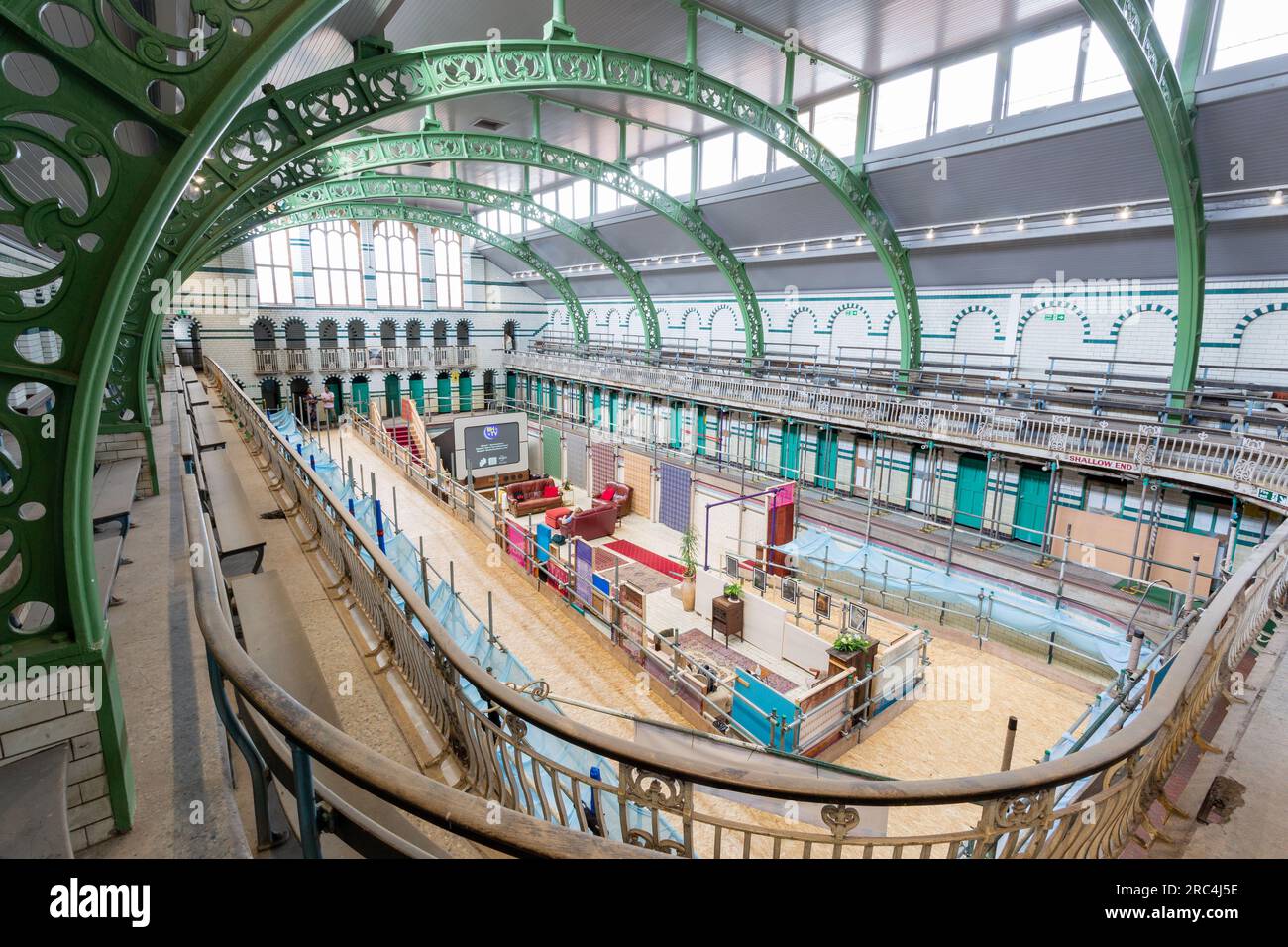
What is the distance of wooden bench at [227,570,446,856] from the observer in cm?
241

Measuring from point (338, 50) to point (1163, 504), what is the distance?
733 inches

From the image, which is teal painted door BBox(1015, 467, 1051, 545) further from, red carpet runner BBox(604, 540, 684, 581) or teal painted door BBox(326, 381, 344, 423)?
teal painted door BBox(326, 381, 344, 423)

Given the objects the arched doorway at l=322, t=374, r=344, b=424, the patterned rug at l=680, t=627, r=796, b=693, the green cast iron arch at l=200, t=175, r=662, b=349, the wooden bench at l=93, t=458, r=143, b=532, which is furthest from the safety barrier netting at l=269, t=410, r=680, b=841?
the arched doorway at l=322, t=374, r=344, b=424

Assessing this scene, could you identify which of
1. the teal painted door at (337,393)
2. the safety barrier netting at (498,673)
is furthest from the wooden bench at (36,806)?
the teal painted door at (337,393)

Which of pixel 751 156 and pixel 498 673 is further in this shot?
pixel 751 156

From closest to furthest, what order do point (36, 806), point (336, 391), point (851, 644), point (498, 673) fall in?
point (36, 806) → point (498, 673) → point (851, 644) → point (336, 391)

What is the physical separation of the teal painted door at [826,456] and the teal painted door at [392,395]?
24.8 meters

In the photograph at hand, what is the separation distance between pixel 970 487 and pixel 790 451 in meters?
5.93

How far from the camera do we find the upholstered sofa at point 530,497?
20.1m

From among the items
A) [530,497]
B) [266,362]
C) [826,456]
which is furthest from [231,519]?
[266,362]

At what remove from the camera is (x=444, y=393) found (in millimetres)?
38094

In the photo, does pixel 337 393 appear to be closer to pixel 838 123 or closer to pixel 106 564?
pixel 838 123
